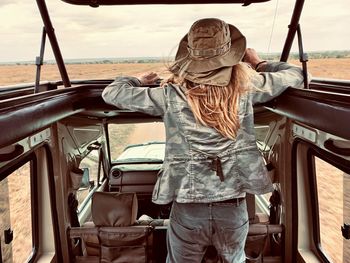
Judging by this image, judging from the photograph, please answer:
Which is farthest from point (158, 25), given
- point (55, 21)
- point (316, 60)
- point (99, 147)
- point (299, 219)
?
point (99, 147)

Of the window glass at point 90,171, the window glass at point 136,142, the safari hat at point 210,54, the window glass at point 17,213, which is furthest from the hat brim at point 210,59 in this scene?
the window glass at point 136,142

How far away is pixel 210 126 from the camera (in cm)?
206

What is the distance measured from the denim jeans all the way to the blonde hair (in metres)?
0.37

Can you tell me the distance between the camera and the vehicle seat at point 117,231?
124 inches

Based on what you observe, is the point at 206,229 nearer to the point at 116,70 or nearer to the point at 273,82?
the point at 273,82

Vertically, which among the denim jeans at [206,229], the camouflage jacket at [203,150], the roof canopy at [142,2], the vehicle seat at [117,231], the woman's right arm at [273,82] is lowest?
the vehicle seat at [117,231]

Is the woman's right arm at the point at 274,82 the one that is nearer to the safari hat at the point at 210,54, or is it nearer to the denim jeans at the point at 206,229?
the safari hat at the point at 210,54

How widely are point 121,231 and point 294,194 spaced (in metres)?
1.15

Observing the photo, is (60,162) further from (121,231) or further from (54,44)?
(54,44)

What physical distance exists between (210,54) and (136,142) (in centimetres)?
331

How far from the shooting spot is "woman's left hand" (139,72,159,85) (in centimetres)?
251

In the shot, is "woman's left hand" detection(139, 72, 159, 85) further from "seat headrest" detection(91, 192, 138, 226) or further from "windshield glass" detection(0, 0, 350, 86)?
"seat headrest" detection(91, 192, 138, 226)

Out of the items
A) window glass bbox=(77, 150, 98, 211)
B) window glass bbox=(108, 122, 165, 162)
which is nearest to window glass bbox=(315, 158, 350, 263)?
window glass bbox=(77, 150, 98, 211)

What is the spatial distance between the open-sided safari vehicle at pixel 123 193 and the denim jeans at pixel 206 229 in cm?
47
